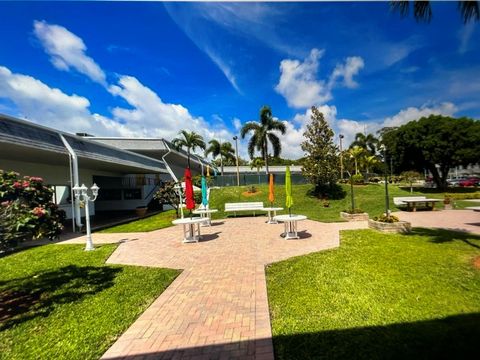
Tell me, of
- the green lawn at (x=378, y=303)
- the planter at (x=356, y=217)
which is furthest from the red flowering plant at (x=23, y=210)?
the planter at (x=356, y=217)

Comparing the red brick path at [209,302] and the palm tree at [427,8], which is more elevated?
the palm tree at [427,8]

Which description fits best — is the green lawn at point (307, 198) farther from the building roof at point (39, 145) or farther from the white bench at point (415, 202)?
the building roof at point (39, 145)

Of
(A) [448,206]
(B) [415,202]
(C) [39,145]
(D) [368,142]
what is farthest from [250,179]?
(D) [368,142]

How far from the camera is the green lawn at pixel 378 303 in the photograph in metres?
3.12

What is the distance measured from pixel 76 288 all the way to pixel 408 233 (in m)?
10.8

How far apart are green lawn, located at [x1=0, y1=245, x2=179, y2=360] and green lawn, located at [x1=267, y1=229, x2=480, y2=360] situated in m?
2.56

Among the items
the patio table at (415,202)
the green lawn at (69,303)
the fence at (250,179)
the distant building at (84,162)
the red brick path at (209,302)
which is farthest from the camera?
the fence at (250,179)

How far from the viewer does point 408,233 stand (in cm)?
950

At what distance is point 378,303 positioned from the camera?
4242 millimetres

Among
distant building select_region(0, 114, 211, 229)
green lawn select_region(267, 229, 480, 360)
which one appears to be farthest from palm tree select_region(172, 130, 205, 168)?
green lawn select_region(267, 229, 480, 360)

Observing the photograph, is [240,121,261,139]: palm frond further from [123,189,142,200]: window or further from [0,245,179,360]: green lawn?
[0,245,179,360]: green lawn

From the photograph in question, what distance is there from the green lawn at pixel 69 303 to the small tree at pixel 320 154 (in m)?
18.0

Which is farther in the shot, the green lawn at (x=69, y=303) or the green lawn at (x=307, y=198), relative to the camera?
the green lawn at (x=307, y=198)

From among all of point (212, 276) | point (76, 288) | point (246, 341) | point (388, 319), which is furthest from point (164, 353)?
point (76, 288)
